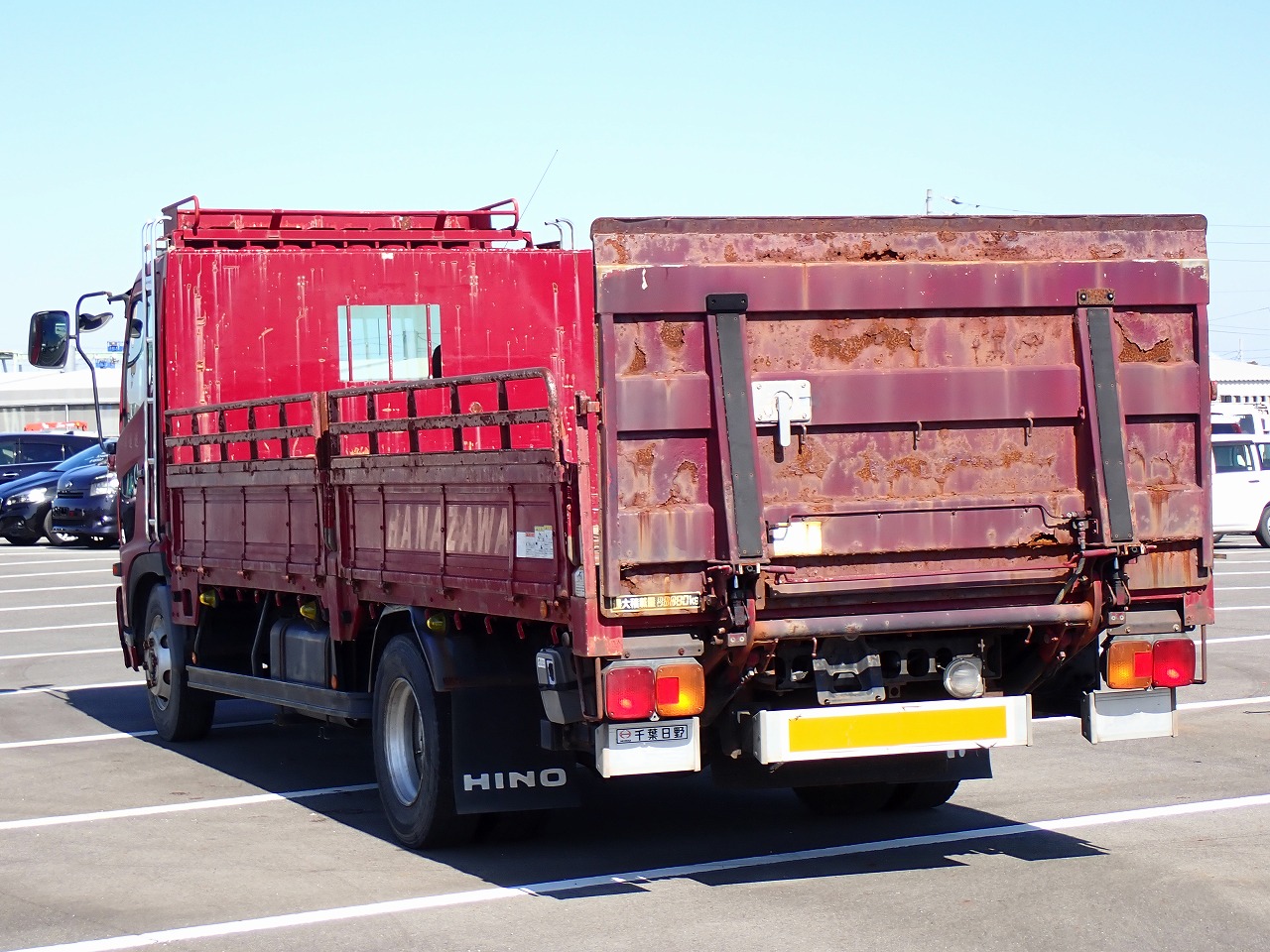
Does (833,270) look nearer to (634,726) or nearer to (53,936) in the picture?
(634,726)

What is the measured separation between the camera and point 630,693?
6.37m

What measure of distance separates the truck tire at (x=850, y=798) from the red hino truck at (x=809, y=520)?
2.28 ft

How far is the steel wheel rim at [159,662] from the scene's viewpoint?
448 inches

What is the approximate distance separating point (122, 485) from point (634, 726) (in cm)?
707

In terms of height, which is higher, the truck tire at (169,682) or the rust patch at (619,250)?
the rust patch at (619,250)

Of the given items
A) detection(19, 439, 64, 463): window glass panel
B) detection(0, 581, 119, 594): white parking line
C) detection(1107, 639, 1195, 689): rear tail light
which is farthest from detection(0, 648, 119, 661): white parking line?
detection(19, 439, 64, 463): window glass panel

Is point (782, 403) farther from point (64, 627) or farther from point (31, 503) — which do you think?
point (31, 503)

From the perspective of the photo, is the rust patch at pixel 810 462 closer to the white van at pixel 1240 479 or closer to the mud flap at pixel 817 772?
the mud flap at pixel 817 772

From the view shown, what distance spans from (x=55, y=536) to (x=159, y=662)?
19423 millimetres

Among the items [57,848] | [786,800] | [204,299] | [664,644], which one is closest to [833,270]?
[664,644]

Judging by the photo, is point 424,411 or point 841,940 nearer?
point 841,940

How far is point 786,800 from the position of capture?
29.1ft

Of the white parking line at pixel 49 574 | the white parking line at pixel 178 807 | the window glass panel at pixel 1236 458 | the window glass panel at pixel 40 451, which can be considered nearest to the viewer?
the white parking line at pixel 178 807

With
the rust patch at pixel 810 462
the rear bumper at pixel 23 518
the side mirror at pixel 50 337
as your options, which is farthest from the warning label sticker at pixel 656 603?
the rear bumper at pixel 23 518
